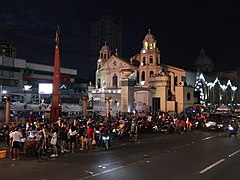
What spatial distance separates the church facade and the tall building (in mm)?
36737

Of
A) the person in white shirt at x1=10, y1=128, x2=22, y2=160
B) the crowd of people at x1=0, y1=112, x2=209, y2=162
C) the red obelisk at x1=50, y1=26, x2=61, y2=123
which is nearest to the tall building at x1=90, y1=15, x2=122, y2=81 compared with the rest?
the red obelisk at x1=50, y1=26, x2=61, y2=123

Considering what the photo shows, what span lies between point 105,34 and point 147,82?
181ft

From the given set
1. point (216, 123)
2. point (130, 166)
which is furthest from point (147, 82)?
point (130, 166)

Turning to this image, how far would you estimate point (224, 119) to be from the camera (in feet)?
101

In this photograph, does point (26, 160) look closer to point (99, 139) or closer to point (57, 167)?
point (57, 167)

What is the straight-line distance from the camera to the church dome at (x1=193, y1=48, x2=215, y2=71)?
94.8 metres

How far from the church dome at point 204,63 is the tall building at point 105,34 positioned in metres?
32.1

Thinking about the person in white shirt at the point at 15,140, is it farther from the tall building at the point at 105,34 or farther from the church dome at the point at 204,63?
the tall building at the point at 105,34

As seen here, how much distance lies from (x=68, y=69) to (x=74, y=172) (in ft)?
262

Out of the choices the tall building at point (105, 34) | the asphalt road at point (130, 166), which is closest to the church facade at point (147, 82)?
the asphalt road at point (130, 166)

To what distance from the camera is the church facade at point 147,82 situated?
5138 cm

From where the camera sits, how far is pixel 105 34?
11181cm

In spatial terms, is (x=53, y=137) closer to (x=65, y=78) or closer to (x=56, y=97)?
(x=56, y=97)

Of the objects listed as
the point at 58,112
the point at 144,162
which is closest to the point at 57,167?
the point at 144,162
